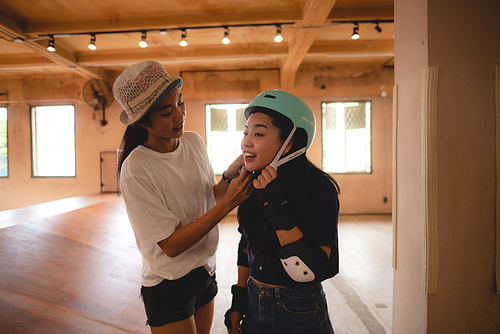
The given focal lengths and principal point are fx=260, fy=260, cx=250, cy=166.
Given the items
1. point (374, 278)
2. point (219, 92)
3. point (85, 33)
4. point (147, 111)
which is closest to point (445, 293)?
point (147, 111)

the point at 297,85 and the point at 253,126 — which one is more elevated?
the point at 297,85

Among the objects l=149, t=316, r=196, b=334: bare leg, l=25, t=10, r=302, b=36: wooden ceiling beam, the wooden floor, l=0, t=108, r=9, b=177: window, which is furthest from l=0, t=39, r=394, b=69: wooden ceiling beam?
l=149, t=316, r=196, b=334: bare leg

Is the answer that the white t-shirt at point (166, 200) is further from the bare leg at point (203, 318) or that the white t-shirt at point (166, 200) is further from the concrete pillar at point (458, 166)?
the concrete pillar at point (458, 166)

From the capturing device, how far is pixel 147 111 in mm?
1125

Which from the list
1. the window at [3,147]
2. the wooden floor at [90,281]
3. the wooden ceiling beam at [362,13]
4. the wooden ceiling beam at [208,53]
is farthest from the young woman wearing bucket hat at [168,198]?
the window at [3,147]

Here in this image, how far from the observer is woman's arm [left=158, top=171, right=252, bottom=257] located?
107cm

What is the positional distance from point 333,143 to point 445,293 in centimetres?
627

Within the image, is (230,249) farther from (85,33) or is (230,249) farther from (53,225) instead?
(85,33)

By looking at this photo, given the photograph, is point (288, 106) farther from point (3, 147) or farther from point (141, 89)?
point (3, 147)

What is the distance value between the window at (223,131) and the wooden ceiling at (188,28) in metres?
1.84

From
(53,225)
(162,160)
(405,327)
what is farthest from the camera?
(53,225)

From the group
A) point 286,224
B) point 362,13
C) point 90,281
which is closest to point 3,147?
point 90,281

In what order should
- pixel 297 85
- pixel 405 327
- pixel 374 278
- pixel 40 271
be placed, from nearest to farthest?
pixel 405 327 < pixel 40 271 < pixel 374 278 < pixel 297 85

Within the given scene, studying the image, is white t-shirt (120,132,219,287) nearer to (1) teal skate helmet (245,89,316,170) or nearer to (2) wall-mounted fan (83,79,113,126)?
(1) teal skate helmet (245,89,316,170)
